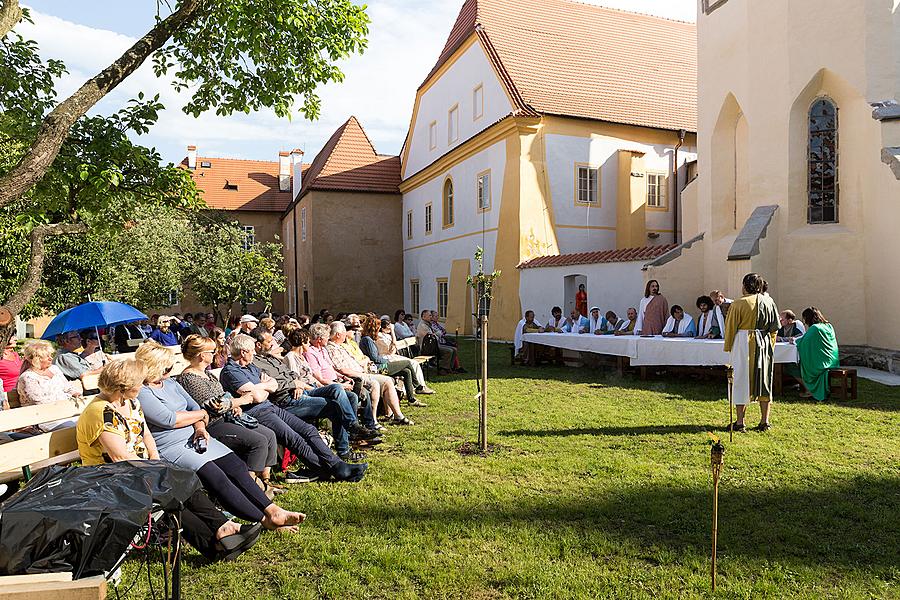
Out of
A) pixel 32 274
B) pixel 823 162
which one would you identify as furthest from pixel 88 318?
pixel 823 162

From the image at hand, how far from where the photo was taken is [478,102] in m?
23.3

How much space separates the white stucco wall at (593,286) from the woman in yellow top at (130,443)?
557 inches

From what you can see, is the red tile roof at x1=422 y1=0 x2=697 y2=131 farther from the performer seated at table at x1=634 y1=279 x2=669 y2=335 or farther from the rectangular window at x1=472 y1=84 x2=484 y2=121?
the performer seated at table at x1=634 y1=279 x2=669 y2=335

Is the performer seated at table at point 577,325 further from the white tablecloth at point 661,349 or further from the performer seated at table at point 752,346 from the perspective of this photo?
the performer seated at table at point 752,346

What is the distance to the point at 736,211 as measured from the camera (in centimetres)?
1620

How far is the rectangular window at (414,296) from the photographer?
2994cm

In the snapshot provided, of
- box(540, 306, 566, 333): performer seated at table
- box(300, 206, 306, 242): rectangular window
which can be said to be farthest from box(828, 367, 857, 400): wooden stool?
box(300, 206, 306, 242): rectangular window

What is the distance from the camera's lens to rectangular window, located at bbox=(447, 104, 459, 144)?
25203 mm

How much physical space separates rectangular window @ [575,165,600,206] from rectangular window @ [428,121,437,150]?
7904 millimetres

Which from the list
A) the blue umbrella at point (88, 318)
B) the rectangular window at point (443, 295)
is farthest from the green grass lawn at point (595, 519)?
the rectangular window at point (443, 295)

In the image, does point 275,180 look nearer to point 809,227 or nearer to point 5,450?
point 809,227

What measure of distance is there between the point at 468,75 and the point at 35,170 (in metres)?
20.1

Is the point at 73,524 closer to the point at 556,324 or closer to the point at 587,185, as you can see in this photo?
the point at 556,324

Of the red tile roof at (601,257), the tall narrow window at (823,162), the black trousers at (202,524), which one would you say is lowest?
the black trousers at (202,524)
